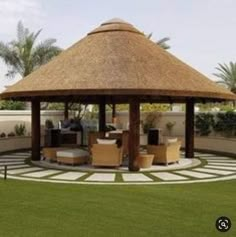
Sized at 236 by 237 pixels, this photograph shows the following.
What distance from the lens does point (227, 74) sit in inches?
2068

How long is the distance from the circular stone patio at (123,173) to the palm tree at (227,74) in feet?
119

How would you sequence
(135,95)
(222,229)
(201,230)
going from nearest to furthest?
1. (222,229)
2. (201,230)
3. (135,95)

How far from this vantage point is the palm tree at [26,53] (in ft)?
118

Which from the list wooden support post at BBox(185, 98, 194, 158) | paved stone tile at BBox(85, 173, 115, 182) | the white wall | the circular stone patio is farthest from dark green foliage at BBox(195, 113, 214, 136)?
paved stone tile at BBox(85, 173, 115, 182)

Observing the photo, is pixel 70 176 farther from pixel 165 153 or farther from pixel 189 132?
pixel 189 132

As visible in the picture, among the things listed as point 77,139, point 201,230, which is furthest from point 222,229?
point 77,139

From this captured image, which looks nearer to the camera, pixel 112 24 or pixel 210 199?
A: pixel 210 199

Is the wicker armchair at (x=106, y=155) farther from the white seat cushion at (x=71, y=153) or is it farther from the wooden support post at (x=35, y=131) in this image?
the wooden support post at (x=35, y=131)

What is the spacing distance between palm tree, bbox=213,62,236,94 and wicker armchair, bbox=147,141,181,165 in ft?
120

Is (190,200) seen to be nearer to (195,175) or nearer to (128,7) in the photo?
(195,175)

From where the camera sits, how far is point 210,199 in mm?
10031

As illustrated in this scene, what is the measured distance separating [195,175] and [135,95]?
3077 mm

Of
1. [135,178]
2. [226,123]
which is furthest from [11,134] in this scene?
[135,178]

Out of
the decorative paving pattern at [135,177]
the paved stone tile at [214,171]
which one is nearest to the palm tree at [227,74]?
the paved stone tile at [214,171]
